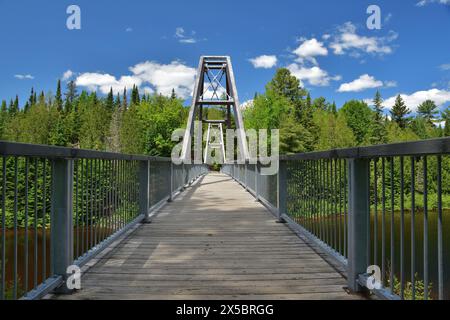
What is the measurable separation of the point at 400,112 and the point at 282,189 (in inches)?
2277

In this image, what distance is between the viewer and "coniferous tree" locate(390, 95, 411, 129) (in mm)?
54562

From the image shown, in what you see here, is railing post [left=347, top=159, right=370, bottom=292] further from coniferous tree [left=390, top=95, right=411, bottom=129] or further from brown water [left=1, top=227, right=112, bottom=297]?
coniferous tree [left=390, top=95, right=411, bottom=129]

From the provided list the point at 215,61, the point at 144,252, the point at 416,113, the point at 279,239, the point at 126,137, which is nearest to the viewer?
the point at 144,252

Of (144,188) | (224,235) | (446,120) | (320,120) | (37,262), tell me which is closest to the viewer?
(37,262)

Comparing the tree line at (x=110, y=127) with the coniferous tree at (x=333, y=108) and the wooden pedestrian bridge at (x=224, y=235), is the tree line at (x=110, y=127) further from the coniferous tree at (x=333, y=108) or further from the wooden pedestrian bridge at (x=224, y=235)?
the wooden pedestrian bridge at (x=224, y=235)

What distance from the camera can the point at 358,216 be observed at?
211cm

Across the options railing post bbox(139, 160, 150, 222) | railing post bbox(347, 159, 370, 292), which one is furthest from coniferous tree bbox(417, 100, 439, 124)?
railing post bbox(347, 159, 370, 292)

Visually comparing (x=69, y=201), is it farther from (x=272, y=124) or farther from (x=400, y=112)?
(x=400, y=112)

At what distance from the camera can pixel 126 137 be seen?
144 ft

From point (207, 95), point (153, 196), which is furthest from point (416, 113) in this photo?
point (153, 196)

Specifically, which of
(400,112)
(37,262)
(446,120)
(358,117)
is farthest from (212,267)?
(400,112)

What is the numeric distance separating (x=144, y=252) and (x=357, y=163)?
1.96m

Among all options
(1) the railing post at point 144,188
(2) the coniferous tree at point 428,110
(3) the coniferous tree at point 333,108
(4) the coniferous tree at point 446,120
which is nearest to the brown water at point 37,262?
(1) the railing post at point 144,188
